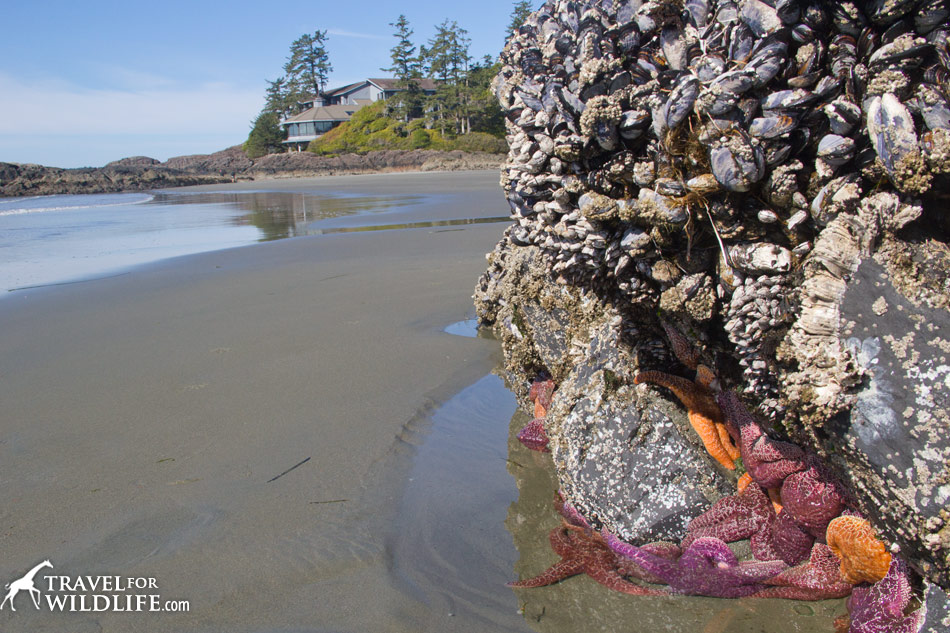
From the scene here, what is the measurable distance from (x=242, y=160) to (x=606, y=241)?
82.2 m

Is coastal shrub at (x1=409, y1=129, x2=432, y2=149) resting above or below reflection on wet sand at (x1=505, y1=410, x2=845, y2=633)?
above

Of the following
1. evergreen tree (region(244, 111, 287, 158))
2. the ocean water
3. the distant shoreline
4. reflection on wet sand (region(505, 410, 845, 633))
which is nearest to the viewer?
reflection on wet sand (region(505, 410, 845, 633))

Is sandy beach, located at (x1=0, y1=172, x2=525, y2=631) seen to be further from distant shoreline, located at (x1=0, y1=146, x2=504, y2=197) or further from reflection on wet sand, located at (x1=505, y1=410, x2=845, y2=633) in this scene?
distant shoreline, located at (x1=0, y1=146, x2=504, y2=197)

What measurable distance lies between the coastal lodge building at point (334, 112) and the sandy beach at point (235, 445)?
71.3 m

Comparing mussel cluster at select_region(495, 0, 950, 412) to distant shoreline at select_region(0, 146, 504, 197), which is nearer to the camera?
mussel cluster at select_region(495, 0, 950, 412)

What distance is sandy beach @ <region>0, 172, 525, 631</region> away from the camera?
8.87 feet

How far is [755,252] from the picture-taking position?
2014 millimetres

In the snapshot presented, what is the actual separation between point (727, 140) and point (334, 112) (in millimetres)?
84207

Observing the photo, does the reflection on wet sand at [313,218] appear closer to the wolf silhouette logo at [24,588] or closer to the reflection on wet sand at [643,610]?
the wolf silhouette logo at [24,588]

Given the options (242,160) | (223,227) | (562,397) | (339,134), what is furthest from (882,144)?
(242,160)

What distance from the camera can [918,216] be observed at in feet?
5.53

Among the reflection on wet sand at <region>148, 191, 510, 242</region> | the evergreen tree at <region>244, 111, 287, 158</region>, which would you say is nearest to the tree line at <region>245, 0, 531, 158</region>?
the evergreen tree at <region>244, 111, 287, 158</region>

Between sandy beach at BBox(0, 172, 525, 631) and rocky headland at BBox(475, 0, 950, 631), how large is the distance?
1021 mm

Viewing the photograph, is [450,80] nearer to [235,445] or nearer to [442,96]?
[442,96]
